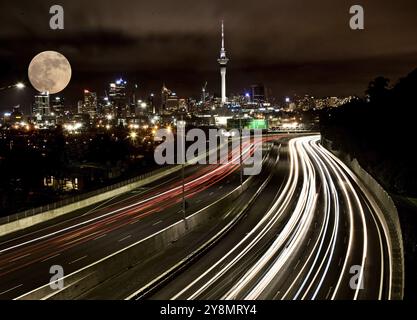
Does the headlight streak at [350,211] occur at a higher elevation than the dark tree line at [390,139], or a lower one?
lower

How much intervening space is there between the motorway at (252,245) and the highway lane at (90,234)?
0.05 meters

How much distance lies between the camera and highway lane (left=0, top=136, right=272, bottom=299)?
20.1 meters

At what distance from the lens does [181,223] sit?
27531mm

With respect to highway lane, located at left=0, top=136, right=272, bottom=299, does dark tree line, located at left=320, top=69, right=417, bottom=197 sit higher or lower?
higher

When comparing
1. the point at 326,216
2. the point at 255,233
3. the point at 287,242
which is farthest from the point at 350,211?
the point at 287,242

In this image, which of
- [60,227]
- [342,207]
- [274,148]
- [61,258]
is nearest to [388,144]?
[342,207]

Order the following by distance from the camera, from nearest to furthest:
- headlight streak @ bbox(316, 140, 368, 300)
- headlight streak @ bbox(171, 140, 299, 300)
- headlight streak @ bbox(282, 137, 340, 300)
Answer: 1. headlight streak @ bbox(171, 140, 299, 300)
2. headlight streak @ bbox(282, 137, 340, 300)
3. headlight streak @ bbox(316, 140, 368, 300)

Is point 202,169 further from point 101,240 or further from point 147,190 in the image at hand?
point 101,240

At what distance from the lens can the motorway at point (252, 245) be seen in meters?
19.0

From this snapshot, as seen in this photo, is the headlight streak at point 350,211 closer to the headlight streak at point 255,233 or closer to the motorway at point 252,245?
the motorway at point 252,245

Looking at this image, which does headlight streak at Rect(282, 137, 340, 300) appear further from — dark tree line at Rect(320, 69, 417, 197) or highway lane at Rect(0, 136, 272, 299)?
highway lane at Rect(0, 136, 272, 299)

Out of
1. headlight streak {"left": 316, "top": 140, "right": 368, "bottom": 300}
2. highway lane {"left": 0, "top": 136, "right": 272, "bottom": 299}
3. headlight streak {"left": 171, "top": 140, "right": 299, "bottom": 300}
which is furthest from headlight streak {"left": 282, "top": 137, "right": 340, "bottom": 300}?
highway lane {"left": 0, "top": 136, "right": 272, "bottom": 299}

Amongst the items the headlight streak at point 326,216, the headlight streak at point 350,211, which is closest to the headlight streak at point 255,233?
the headlight streak at point 326,216

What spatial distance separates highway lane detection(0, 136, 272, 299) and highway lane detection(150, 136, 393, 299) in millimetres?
4394
